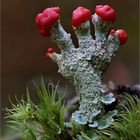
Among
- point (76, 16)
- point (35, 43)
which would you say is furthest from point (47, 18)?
point (35, 43)

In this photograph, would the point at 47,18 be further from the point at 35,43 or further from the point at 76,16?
the point at 35,43

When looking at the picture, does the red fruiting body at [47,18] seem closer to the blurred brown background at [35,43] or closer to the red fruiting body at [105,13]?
the red fruiting body at [105,13]

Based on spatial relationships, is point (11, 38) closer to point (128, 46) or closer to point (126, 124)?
point (128, 46)

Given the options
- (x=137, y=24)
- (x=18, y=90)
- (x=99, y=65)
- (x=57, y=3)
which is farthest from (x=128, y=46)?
(x=99, y=65)

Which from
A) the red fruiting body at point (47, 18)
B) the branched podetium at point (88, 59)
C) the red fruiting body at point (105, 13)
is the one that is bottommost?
the branched podetium at point (88, 59)

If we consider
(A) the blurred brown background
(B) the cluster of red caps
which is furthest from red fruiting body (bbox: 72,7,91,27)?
(A) the blurred brown background

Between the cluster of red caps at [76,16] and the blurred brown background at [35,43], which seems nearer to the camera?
the cluster of red caps at [76,16]

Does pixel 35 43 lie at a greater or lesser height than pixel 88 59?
greater

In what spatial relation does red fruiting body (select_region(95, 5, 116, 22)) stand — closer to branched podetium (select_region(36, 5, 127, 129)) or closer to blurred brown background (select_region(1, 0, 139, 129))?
branched podetium (select_region(36, 5, 127, 129))

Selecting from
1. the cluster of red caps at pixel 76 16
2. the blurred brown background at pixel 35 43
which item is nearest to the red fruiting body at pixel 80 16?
the cluster of red caps at pixel 76 16
